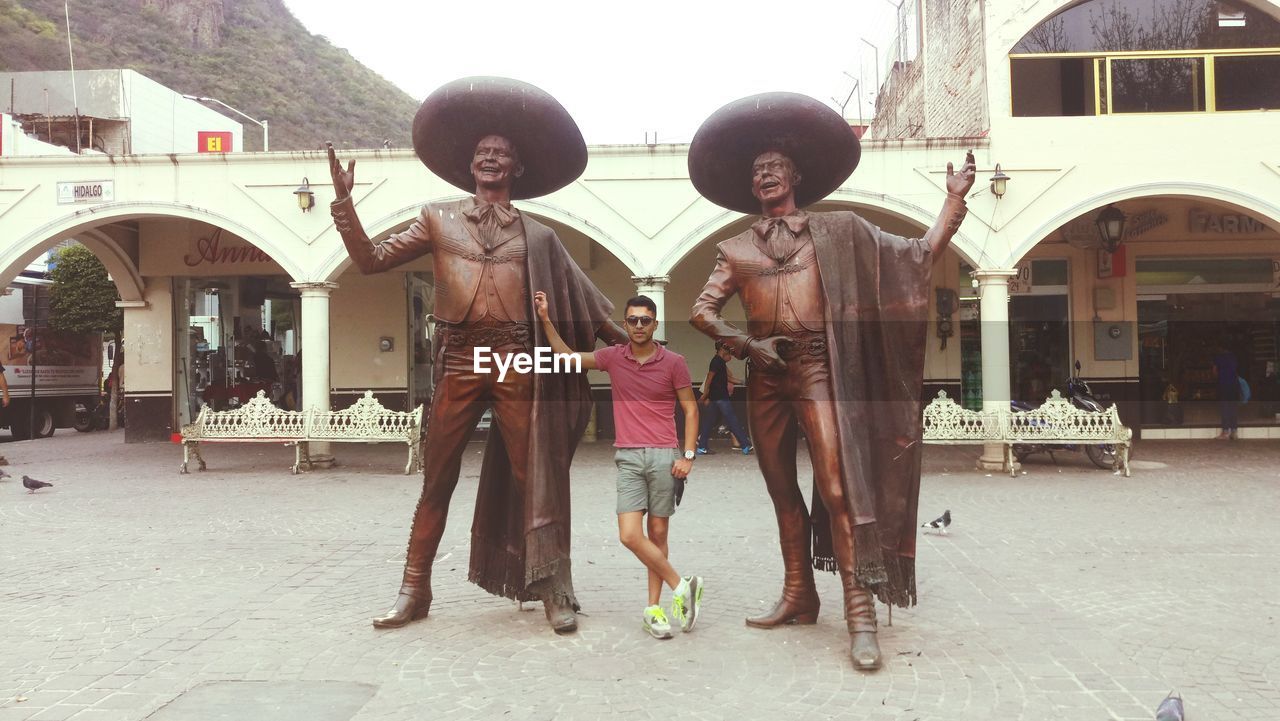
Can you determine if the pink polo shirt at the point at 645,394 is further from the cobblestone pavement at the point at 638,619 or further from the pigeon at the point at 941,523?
the pigeon at the point at 941,523

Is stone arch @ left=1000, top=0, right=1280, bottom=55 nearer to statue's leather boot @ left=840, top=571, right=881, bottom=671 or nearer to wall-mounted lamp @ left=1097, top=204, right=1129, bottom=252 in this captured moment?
wall-mounted lamp @ left=1097, top=204, right=1129, bottom=252

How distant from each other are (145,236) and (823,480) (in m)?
14.8

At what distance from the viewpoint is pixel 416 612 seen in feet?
14.5

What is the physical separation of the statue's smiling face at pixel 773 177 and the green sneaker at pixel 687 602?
6.29 feet

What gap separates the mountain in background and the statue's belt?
5064cm

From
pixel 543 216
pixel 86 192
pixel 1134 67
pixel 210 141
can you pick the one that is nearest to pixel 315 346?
pixel 543 216

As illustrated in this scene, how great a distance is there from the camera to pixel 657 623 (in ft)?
13.4

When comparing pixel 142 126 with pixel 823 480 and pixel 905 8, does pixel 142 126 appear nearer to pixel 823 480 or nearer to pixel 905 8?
pixel 905 8

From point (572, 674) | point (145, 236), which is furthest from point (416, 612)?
point (145, 236)

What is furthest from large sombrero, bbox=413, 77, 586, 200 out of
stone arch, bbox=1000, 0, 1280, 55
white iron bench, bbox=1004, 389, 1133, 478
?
stone arch, bbox=1000, 0, 1280, 55

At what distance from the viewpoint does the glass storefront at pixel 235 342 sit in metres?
15.3

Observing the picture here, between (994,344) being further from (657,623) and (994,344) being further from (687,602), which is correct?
(657,623)

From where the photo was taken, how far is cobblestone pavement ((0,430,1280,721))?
11.0 ft

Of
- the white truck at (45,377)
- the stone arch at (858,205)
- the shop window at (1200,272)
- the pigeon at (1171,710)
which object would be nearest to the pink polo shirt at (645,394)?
the pigeon at (1171,710)
